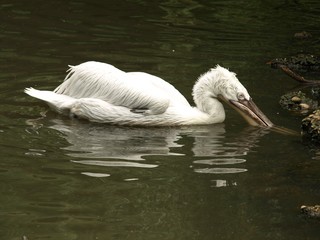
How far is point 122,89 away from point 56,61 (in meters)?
1.99

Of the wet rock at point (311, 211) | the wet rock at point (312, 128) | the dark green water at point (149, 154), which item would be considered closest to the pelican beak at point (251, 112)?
the dark green water at point (149, 154)

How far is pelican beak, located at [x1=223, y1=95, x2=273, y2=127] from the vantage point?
716 cm

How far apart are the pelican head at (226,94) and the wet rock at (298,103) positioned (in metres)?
0.55

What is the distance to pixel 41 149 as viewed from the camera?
20.4 feet

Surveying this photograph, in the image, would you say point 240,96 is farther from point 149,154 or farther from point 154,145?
point 149,154

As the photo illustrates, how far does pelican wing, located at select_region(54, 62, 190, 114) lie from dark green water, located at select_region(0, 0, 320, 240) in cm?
26

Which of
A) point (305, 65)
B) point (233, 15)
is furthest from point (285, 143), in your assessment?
point (233, 15)

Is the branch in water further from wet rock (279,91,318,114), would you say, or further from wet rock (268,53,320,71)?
wet rock (268,53,320,71)

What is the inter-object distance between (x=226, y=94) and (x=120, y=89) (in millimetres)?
957

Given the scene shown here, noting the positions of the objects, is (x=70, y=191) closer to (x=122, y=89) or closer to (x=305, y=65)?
(x=122, y=89)

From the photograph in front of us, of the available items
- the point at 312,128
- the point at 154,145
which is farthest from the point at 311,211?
the point at 154,145

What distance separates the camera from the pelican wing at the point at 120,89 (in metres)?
7.12

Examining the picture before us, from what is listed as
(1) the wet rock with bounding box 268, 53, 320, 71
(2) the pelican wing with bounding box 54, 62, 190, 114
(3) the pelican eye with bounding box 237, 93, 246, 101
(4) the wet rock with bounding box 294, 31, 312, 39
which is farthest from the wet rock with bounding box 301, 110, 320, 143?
(4) the wet rock with bounding box 294, 31, 312, 39

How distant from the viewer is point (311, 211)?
4.98 meters
